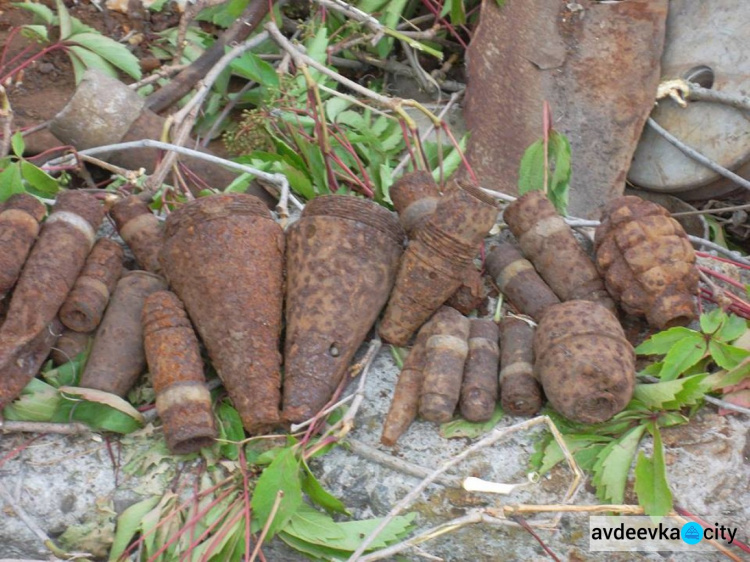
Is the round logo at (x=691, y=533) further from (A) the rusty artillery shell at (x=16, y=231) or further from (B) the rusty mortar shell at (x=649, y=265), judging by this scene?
(A) the rusty artillery shell at (x=16, y=231)

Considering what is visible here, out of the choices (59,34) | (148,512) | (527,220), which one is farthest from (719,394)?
(59,34)

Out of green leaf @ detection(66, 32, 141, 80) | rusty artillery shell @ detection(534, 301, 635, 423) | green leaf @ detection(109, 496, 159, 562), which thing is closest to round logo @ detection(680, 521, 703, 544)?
rusty artillery shell @ detection(534, 301, 635, 423)

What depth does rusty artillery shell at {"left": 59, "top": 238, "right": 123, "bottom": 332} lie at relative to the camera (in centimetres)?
216

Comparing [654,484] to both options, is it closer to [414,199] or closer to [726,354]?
[726,354]

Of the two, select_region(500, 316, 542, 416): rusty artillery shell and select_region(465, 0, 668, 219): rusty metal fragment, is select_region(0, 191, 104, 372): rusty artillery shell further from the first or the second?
select_region(465, 0, 668, 219): rusty metal fragment

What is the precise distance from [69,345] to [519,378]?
117 cm

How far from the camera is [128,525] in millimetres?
1983

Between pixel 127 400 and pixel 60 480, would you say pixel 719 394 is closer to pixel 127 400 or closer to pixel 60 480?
pixel 127 400

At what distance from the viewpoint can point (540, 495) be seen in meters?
1.98

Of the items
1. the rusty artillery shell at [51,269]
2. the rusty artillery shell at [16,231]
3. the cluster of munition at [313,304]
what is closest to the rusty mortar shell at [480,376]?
the cluster of munition at [313,304]

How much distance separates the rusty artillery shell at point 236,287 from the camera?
2057 millimetres

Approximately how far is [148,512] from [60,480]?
0.24 metres

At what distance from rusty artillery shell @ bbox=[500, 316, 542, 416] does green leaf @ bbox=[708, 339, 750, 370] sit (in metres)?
0.43

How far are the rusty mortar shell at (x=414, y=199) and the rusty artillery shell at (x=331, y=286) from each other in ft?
0.19
